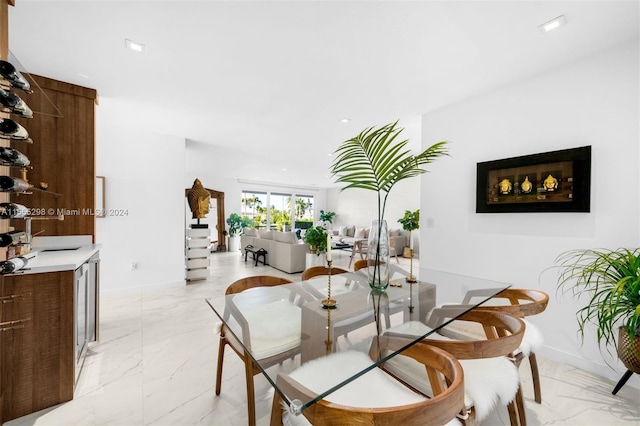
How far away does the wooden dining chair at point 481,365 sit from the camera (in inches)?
40.9

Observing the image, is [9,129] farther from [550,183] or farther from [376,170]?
[550,183]

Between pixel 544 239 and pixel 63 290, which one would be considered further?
pixel 544 239

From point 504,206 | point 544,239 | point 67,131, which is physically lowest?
point 544,239

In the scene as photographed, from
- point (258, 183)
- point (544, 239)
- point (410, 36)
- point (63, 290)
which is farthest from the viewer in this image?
point (258, 183)

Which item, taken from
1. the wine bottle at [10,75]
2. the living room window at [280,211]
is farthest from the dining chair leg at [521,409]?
the living room window at [280,211]

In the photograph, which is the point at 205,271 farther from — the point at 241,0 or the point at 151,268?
the point at 241,0

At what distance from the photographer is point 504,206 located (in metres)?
2.53

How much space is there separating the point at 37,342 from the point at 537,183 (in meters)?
3.79

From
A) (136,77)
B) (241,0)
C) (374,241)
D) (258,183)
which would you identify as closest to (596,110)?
(374,241)

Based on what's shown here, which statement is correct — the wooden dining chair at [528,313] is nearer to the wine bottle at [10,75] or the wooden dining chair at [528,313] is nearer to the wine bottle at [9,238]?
the wine bottle at [9,238]

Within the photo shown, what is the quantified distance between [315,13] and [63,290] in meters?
2.32

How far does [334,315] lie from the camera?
1.38 m

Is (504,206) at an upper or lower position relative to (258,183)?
lower

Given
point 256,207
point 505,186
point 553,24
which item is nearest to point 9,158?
point 553,24
